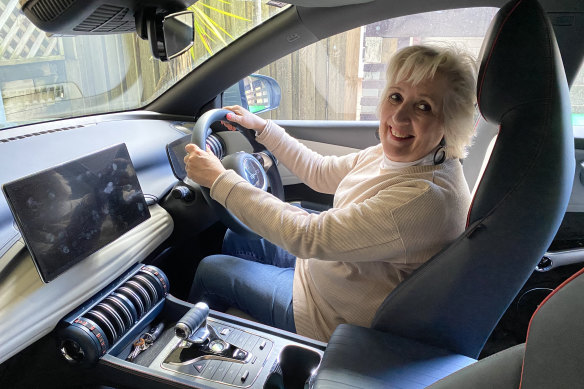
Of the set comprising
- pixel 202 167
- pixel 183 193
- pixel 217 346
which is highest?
pixel 202 167

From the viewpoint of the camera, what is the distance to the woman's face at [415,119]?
1.02m

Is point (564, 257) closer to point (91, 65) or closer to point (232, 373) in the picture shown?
point (232, 373)

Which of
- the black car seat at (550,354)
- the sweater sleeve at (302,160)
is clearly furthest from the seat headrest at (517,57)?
the sweater sleeve at (302,160)

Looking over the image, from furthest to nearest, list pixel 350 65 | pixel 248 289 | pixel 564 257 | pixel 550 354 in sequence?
1. pixel 350 65
2. pixel 564 257
3. pixel 248 289
4. pixel 550 354

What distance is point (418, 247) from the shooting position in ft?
3.06

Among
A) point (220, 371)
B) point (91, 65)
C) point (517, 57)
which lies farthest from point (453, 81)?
point (91, 65)

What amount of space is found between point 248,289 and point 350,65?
1.19 meters

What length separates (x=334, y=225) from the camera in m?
0.97

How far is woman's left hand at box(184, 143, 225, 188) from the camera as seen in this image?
112 cm

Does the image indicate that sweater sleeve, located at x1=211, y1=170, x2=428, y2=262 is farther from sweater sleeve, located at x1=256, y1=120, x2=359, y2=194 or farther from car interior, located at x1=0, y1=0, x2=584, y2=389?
sweater sleeve, located at x1=256, y1=120, x2=359, y2=194

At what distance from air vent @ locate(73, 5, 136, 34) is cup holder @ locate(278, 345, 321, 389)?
31.3 inches

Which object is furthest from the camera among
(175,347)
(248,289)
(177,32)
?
(248,289)

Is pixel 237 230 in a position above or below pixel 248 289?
above

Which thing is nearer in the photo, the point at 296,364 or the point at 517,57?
the point at 517,57
